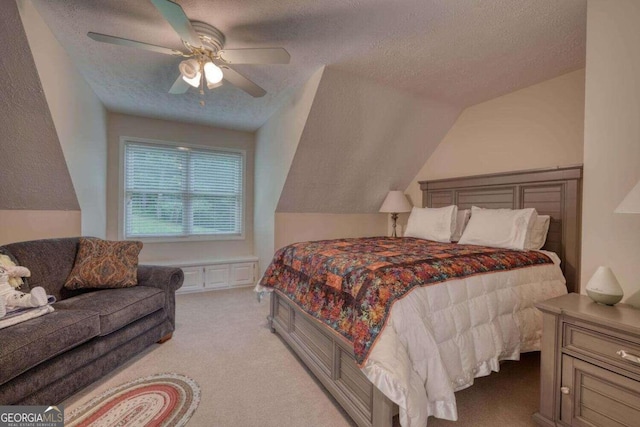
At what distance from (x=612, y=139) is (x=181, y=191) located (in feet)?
14.9

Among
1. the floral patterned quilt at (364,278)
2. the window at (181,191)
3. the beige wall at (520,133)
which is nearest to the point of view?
the floral patterned quilt at (364,278)

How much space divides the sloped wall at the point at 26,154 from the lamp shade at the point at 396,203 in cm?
365

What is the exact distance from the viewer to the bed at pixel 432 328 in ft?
4.27

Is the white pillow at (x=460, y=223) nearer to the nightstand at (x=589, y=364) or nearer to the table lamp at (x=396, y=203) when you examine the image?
the table lamp at (x=396, y=203)

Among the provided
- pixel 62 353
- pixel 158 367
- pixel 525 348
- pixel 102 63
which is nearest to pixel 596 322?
pixel 525 348

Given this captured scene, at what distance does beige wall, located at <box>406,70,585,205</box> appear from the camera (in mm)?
2641

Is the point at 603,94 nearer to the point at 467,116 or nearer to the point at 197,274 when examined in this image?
the point at 467,116

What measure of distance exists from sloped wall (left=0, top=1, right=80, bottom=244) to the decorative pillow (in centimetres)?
77

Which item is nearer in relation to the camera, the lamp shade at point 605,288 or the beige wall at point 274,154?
the lamp shade at point 605,288

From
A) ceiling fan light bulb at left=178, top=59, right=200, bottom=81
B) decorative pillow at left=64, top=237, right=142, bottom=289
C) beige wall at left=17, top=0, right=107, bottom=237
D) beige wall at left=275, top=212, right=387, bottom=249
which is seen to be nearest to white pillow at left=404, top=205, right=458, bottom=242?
beige wall at left=275, top=212, right=387, bottom=249

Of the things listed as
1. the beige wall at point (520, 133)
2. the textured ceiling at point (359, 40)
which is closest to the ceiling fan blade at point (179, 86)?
the textured ceiling at point (359, 40)

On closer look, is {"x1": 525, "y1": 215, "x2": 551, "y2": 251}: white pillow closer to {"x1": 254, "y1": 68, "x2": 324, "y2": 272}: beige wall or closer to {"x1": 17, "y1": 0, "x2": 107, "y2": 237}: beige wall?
{"x1": 254, "y1": 68, "x2": 324, "y2": 272}: beige wall

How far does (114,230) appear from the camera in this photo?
3.74m
